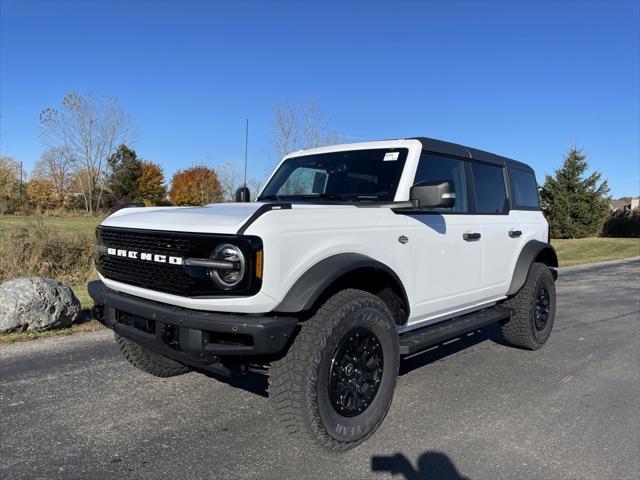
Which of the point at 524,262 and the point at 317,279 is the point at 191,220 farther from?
the point at 524,262

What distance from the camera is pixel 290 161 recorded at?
493cm

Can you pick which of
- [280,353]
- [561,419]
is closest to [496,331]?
[561,419]

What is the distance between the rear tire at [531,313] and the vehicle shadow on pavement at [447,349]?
0.44 m

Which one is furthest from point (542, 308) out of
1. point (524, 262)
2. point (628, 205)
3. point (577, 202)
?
point (628, 205)

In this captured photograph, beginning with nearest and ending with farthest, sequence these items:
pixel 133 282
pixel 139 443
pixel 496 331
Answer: pixel 139 443 → pixel 133 282 → pixel 496 331

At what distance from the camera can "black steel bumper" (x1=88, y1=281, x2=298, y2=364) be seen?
8.85ft

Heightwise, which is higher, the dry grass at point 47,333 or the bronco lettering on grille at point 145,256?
the bronco lettering on grille at point 145,256

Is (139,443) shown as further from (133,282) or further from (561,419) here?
(561,419)

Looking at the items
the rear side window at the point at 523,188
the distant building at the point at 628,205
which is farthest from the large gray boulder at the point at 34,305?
the distant building at the point at 628,205

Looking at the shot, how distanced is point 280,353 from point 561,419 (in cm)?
225

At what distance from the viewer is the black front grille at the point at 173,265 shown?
8.96 ft

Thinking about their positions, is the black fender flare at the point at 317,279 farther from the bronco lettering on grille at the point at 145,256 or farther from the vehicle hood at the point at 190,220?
the bronco lettering on grille at the point at 145,256

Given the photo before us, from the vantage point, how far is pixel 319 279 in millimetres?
2885

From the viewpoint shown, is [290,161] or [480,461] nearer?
[480,461]
